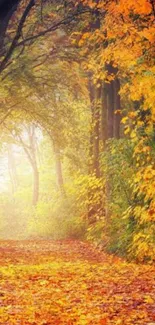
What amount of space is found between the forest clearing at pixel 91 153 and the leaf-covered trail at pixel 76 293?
0.02 meters

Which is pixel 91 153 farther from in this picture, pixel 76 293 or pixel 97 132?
pixel 76 293

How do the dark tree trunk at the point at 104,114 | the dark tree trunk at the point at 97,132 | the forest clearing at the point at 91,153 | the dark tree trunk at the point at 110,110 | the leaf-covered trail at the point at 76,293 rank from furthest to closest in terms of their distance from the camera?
the dark tree trunk at the point at 97,132 < the dark tree trunk at the point at 104,114 < the dark tree trunk at the point at 110,110 < the forest clearing at the point at 91,153 < the leaf-covered trail at the point at 76,293

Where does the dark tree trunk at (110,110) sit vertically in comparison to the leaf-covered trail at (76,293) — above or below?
above

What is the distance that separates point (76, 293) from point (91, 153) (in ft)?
40.4

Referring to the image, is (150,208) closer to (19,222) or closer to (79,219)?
(79,219)

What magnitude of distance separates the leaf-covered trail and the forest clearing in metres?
0.02

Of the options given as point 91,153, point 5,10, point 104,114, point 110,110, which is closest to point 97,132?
point 91,153

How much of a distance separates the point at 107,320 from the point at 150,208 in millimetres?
5232

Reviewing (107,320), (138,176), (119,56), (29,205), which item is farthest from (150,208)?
(29,205)

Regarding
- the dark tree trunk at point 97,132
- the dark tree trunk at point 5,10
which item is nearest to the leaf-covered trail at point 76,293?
the dark tree trunk at point 5,10

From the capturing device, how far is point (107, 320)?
638 cm

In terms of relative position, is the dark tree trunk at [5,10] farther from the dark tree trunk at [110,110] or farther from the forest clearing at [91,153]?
the dark tree trunk at [110,110]

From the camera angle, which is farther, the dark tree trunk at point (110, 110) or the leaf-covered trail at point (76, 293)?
the dark tree trunk at point (110, 110)

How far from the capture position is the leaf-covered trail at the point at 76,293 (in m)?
6.55
